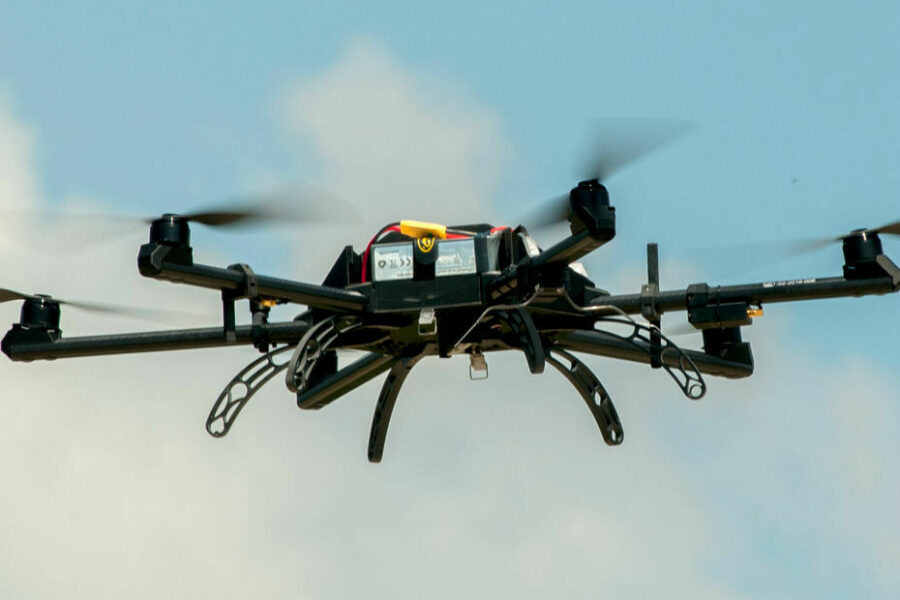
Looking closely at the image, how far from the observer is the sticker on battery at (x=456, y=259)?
17.0 meters

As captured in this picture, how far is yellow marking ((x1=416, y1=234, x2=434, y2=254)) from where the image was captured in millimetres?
17078

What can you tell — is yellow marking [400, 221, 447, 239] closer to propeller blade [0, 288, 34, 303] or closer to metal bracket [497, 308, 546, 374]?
metal bracket [497, 308, 546, 374]

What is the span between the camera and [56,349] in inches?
757

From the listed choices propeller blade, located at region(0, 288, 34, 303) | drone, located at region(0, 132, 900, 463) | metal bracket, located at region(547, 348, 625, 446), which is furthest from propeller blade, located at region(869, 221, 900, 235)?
propeller blade, located at region(0, 288, 34, 303)

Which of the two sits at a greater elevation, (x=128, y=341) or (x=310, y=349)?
(x=128, y=341)

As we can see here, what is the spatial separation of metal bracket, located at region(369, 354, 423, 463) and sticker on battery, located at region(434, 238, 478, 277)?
4.72 ft

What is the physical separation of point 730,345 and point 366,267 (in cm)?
386

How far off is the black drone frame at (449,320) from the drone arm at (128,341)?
0.01m

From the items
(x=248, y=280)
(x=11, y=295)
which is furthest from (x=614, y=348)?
(x=11, y=295)

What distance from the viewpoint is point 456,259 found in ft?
55.9

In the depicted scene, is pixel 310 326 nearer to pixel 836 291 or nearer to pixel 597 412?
pixel 597 412

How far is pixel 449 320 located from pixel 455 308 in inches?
12.7

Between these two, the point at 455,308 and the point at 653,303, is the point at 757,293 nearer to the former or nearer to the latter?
the point at 653,303

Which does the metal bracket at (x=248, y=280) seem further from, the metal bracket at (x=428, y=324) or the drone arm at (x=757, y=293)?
the drone arm at (x=757, y=293)
